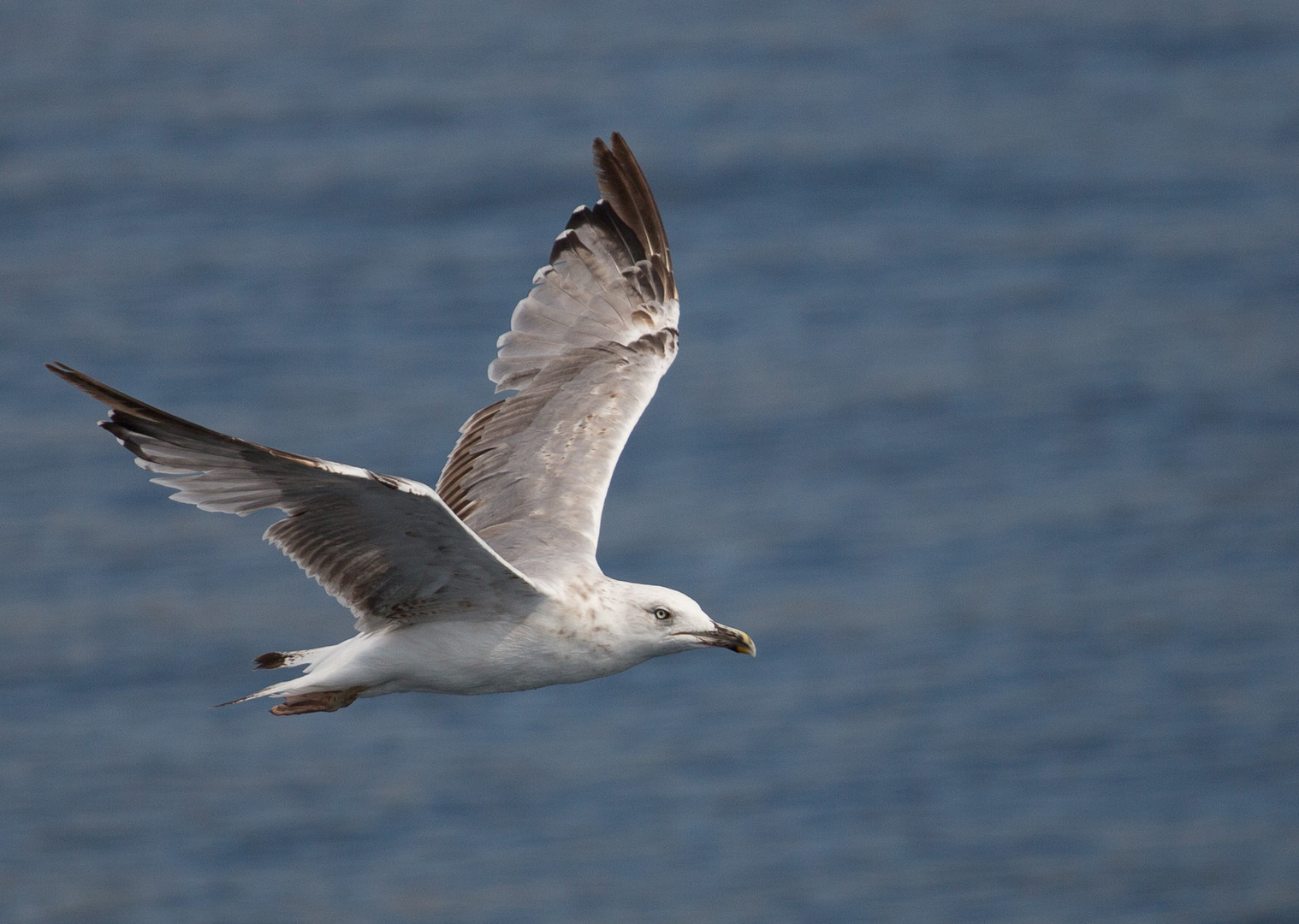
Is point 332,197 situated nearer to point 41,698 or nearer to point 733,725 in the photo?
point 41,698

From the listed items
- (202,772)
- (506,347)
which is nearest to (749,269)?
(202,772)

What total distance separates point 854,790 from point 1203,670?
19.1 feet

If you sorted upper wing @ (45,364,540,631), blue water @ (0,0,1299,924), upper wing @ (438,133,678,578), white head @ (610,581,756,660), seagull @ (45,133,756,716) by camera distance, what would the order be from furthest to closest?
1. blue water @ (0,0,1299,924)
2. upper wing @ (438,133,678,578)
3. white head @ (610,581,756,660)
4. seagull @ (45,133,756,716)
5. upper wing @ (45,364,540,631)

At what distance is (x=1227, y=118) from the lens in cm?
3878

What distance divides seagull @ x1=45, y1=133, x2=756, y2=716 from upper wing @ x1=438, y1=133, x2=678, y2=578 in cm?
1

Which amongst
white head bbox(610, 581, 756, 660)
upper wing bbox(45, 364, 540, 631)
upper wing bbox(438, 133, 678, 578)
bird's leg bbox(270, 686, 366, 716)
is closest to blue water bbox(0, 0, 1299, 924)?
upper wing bbox(438, 133, 678, 578)

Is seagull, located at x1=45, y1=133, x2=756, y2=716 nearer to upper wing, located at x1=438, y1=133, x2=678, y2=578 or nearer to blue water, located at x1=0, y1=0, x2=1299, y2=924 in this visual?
upper wing, located at x1=438, y1=133, x2=678, y2=578

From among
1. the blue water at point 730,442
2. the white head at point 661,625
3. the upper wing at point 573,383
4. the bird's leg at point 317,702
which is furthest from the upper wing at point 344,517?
the blue water at point 730,442

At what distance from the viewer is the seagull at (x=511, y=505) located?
27.8ft

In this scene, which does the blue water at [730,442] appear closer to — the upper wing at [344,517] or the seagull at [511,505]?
the seagull at [511,505]

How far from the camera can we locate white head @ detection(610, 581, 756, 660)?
31.3 feet

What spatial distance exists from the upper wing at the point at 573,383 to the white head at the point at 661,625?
14.3 inches

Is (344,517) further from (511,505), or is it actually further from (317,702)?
(511,505)

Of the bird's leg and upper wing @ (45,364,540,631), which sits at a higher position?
upper wing @ (45,364,540,631)
